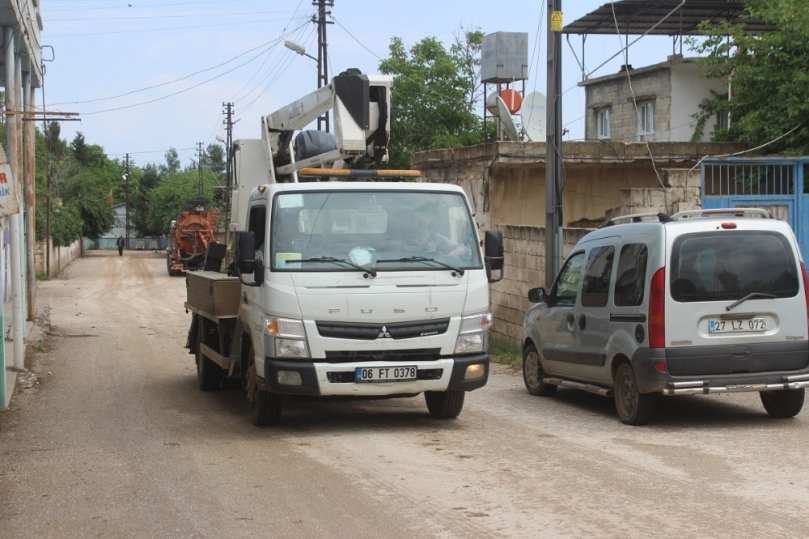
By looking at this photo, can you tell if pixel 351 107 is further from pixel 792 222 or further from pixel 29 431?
pixel 792 222

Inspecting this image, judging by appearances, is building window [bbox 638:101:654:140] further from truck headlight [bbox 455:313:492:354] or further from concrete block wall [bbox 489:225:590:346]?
truck headlight [bbox 455:313:492:354]

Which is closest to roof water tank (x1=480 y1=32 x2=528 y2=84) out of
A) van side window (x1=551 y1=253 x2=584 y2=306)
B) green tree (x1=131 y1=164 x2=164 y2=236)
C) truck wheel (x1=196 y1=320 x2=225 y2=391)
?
van side window (x1=551 y1=253 x2=584 y2=306)

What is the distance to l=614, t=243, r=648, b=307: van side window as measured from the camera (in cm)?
955

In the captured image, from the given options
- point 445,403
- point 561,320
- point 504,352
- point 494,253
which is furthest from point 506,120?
point 445,403

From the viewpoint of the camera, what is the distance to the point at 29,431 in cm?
988

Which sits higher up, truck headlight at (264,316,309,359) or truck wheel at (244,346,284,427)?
truck headlight at (264,316,309,359)

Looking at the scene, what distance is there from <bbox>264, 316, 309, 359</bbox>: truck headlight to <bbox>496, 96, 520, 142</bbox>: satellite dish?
10.1 meters

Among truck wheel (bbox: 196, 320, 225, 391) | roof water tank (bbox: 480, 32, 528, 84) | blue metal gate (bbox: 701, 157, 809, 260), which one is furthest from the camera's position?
roof water tank (bbox: 480, 32, 528, 84)

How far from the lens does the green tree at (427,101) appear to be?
130 ft

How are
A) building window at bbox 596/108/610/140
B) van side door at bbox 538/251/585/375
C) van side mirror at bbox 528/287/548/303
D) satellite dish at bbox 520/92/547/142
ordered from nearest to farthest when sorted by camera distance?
van side door at bbox 538/251/585/375, van side mirror at bbox 528/287/548/303, satellite dish at bbox 520/92/547/142, building window at bbox 596/108/610/140

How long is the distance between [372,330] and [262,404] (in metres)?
1.43

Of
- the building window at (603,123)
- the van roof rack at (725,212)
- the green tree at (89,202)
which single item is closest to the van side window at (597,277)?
the van roof rack at (725,212)

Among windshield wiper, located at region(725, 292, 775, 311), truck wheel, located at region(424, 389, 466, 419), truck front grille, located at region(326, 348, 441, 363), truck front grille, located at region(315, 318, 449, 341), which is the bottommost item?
truck wheel, located at region(424, 389, 466, 419)

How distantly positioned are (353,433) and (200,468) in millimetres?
1891
